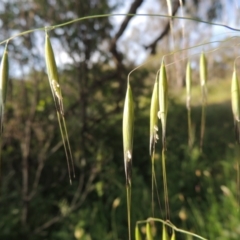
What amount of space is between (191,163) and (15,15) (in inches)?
47.9

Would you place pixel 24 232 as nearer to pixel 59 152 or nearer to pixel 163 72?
pixel 59 152

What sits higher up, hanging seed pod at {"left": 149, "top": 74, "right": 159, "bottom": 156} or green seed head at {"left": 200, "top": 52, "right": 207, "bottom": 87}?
green seed head at {"left": 200, "top": 52, "right": 207, "bottom": 87}

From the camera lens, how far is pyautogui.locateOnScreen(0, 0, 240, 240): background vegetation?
221 centimetres

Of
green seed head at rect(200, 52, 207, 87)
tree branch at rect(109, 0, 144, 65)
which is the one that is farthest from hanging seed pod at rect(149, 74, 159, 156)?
tree branch at rect(109, 0, 144, 65)

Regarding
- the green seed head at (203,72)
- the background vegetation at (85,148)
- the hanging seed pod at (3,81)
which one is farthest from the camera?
the background vegetation at (85,148)

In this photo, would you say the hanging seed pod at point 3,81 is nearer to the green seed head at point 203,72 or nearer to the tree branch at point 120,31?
the green seed head at point 203,72

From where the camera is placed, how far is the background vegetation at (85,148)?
7.24ft

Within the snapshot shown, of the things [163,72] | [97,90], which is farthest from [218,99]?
[163,72]

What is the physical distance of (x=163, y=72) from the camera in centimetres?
53

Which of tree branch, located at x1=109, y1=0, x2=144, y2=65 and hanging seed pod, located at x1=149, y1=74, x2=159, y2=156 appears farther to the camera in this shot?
tree branch, located at x1=109, y1=0, x2=144, y2=65

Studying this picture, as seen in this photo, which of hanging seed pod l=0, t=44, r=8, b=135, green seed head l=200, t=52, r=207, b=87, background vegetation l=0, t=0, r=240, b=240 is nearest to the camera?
hanging seed pod l=0, t=44, r=8, b=135

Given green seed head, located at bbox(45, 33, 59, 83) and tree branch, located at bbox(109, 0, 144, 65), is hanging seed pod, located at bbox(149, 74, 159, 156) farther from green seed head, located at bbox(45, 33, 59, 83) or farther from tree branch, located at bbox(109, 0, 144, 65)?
tree branch, located at bbox(109, 0, 144, 65)

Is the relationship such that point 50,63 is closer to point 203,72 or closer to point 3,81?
point 3,81

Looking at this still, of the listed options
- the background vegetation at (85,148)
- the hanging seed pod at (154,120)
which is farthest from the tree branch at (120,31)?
the hanging seed pod at (154,120)
